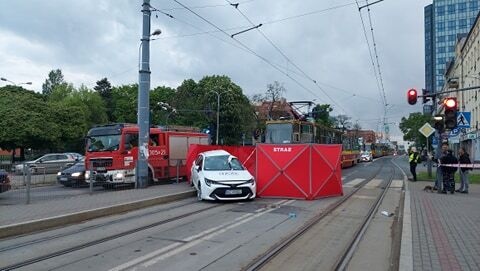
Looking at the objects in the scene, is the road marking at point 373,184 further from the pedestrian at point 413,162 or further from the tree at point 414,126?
the tree at point 414,126

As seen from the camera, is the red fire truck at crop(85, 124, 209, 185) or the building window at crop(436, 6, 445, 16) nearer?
the red fire truck at crop(85, 124, 209, 185)

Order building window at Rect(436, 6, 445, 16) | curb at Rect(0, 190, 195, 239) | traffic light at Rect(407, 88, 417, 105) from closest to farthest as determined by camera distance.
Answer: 1. curb at Rect(0, 190, 195, 239)
2. traffic light at Rect(407, 88, 417, 105)
3. building window at Rect(436, 6, 445, 16)

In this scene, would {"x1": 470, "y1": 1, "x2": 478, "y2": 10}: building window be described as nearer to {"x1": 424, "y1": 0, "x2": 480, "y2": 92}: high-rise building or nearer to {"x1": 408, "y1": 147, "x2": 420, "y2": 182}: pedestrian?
{"x1": 424, "y1": 0, "x2": 480, "y2": 92}: high-rise building

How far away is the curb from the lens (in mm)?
9867

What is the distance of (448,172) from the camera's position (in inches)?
714

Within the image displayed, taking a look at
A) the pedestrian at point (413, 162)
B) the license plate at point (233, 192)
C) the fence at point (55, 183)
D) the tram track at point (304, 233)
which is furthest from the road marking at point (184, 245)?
the pedestrian at point (413, 162)

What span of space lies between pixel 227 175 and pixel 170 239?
6542mm

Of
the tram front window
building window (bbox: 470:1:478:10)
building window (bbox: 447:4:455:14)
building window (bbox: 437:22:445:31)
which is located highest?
building window (bbox: 470:1:478:10)

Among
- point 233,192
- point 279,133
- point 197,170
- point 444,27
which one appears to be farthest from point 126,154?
point 444,27

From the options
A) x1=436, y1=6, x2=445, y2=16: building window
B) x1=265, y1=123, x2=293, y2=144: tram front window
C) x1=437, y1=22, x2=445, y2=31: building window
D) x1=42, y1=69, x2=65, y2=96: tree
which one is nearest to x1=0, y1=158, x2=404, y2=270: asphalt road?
x1=265, y1=123, x2=293, y2=144: tram front window

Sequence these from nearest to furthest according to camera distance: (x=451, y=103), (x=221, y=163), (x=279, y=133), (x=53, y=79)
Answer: (x=221, y=163) < (x=451, y=103) < (x=279, y=133) < (x=53, y=79)

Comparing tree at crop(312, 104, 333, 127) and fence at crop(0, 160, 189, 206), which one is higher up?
tree at crop(312, 104, 333, 127)

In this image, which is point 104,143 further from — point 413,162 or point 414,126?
point 414,126

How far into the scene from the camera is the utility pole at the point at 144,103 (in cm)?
1836
